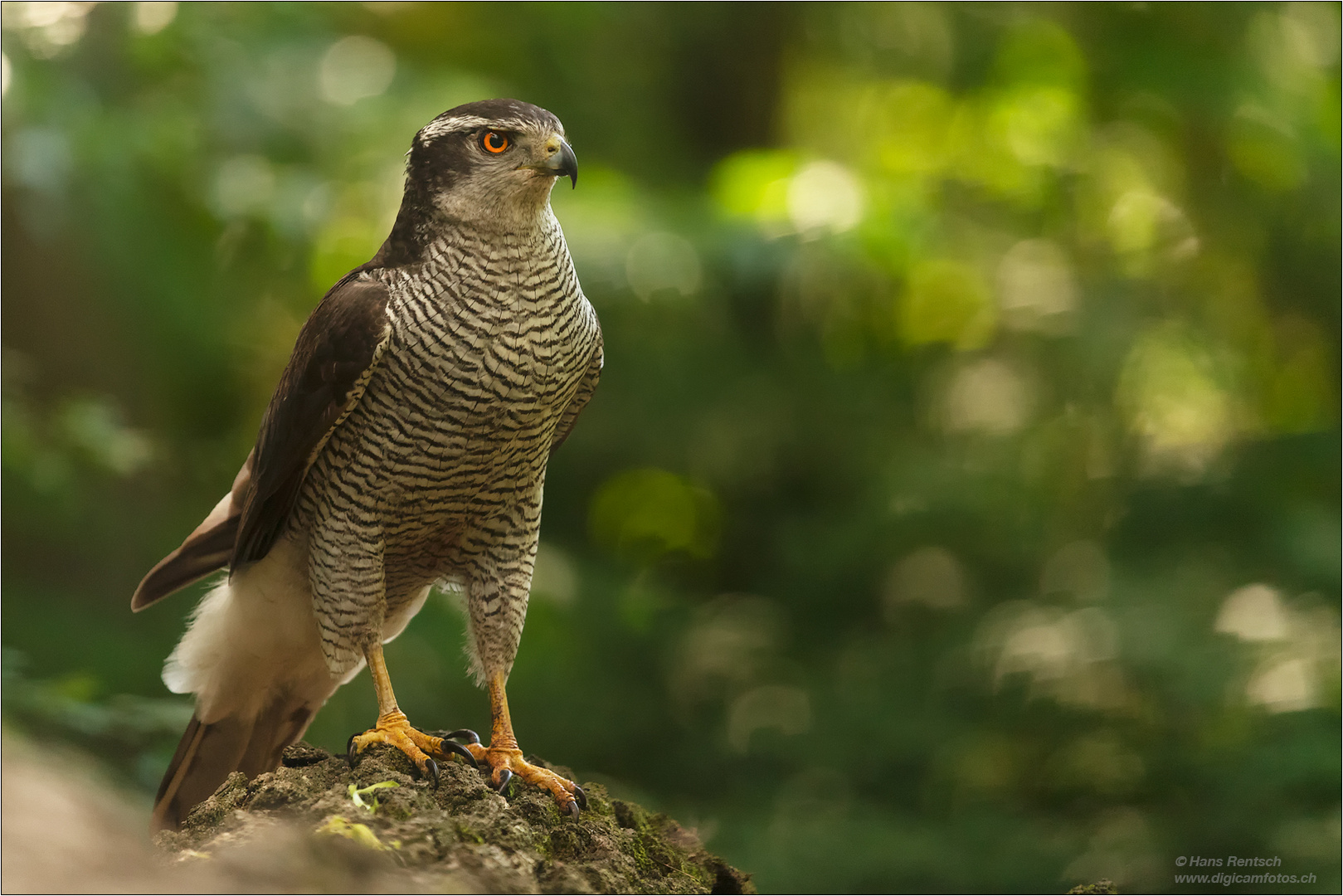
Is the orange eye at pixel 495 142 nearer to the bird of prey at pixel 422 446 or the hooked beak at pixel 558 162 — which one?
the bird of prey at pixel 422 446

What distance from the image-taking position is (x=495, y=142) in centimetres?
308

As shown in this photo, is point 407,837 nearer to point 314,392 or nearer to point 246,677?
point 314,392

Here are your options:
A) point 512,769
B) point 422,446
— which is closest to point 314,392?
point 422,446

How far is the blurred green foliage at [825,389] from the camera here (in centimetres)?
493

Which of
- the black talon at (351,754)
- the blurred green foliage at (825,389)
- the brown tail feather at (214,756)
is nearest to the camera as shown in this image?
the black talon at (351,754)

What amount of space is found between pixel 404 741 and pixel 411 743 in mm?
19

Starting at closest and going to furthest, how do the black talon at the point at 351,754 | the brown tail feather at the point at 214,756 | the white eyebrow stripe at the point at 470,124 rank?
the black talon at the point at 351,754, the white eyebrow stripe at the point at 470,124, the brown tail feather at the point at 214,756

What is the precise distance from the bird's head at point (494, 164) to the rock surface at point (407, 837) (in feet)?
4.97

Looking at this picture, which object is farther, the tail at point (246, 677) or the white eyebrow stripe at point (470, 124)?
the tail at point (246, 677)

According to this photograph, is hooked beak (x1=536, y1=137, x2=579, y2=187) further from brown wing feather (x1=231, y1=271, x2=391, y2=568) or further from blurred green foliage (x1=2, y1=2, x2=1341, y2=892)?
blurred green foliage (x1=2, y1=2, x2=1341, y2=892)

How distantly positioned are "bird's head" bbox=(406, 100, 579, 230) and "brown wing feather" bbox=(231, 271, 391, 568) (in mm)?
343

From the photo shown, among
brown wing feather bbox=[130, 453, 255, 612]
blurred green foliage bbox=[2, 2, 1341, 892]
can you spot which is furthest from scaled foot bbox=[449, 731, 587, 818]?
blurred green foliage bbox=[2, 2, 1341, 892]

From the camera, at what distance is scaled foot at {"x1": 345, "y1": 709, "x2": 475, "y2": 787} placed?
9.29ft

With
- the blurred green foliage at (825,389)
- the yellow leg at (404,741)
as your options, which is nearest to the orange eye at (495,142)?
the yellow leg at (404,741)
